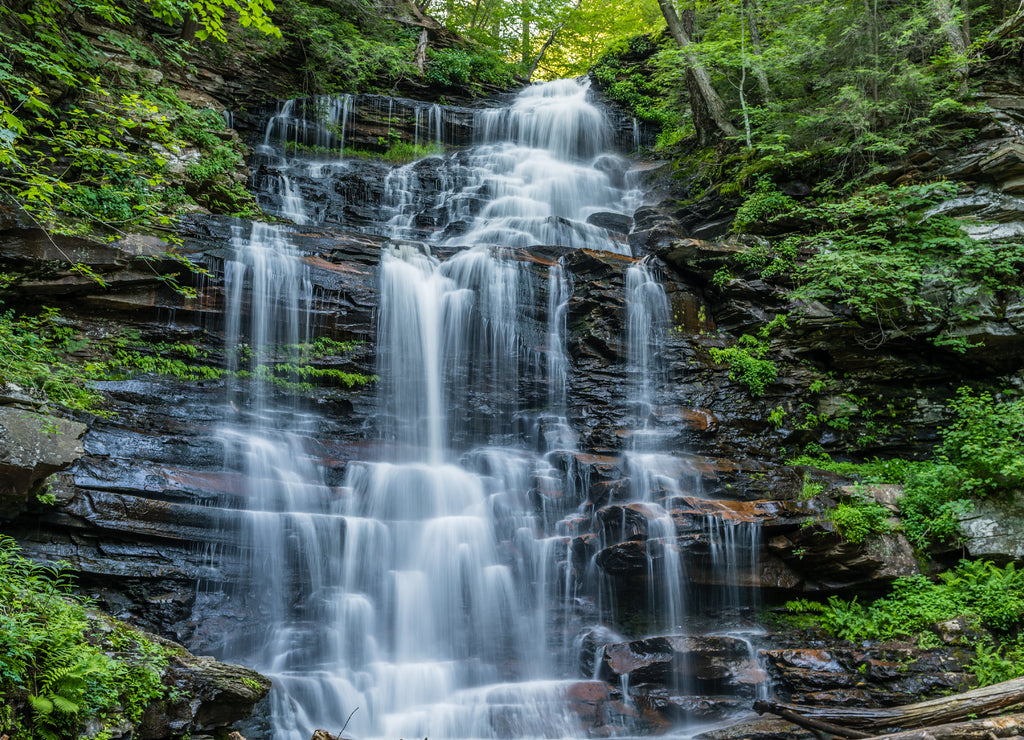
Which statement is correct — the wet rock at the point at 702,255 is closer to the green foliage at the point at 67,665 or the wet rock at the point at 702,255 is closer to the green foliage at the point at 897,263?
the green foliage at the point at 897,263

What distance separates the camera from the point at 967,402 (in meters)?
9.24

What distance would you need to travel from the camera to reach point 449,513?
29.5ft

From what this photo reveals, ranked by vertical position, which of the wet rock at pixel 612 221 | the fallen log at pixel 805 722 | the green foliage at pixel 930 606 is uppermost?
the wet rock at pixel 612 221

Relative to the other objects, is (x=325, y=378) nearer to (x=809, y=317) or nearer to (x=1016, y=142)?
(x=809, y=317)

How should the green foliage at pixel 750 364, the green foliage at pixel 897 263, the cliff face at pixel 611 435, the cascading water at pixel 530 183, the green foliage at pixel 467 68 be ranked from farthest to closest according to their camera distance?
the green foliage at pixel 467 68 < the cascading water at pixel 530 183 < the green foliage at pixel 750 364 < the green foliage at pixel 897 263 < the cliff face at pixel 611 435

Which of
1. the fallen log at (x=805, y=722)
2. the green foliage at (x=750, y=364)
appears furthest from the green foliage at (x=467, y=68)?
the fallen log at (x=805, y=722)

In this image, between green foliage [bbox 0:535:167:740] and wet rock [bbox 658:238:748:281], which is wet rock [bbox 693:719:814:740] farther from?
wet rock [bbox 658:238:748:281]

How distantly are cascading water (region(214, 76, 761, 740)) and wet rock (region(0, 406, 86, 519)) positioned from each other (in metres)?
2.22

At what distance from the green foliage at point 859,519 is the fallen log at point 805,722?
106 inches

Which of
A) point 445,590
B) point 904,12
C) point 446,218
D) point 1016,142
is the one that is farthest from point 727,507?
point 904,12

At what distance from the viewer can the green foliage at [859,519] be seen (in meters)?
8.05

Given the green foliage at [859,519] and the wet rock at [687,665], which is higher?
the green foliage at [859,519]

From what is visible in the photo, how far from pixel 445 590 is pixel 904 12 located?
15.3 m

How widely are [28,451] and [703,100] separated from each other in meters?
16.2
